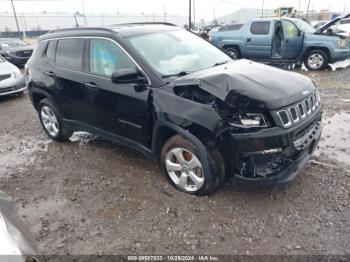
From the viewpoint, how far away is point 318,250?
2588 mm

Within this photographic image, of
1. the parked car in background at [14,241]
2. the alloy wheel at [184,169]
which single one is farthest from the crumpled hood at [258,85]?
the parked car in background at [14,241]

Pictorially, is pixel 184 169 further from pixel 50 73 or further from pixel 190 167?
pixel 50 73

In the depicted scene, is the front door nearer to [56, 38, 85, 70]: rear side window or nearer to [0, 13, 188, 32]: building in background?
[56, 38, 85, 70]: rear side window

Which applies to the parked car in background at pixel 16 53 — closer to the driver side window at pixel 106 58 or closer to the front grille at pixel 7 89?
the front grille at pixel 7 89

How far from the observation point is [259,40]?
10.8m

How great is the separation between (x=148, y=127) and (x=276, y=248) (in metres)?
1.80

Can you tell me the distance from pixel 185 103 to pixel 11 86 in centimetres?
707

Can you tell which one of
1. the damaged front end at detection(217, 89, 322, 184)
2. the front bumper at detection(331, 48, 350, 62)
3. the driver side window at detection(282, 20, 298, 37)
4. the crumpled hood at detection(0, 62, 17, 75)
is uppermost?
the damaged front end at detection(217, 89, 322, 184)

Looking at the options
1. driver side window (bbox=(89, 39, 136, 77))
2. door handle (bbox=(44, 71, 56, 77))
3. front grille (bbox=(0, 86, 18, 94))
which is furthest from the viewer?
front grille (bbox=(0, 86, 18, 94))

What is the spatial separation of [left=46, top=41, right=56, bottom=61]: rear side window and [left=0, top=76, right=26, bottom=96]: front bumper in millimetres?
4329

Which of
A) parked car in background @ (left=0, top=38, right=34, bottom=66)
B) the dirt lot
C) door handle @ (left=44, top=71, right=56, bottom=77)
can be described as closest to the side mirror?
the dirt lot

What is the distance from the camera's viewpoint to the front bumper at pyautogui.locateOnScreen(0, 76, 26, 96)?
27.2 feet

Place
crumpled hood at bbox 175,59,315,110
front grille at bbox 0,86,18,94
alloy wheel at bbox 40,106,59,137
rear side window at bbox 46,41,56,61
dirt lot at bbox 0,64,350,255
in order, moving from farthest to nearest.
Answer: front grille at bbox 0,86,18,94 < alloy wheel at bbox 40,106,59,137 < rear side window at bbox 46,41,56,61 < crumpled hood at bbox 175,59,315,110 < dirt lot at bbox 0,64,350,255

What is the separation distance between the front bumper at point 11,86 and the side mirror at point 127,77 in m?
6.26
